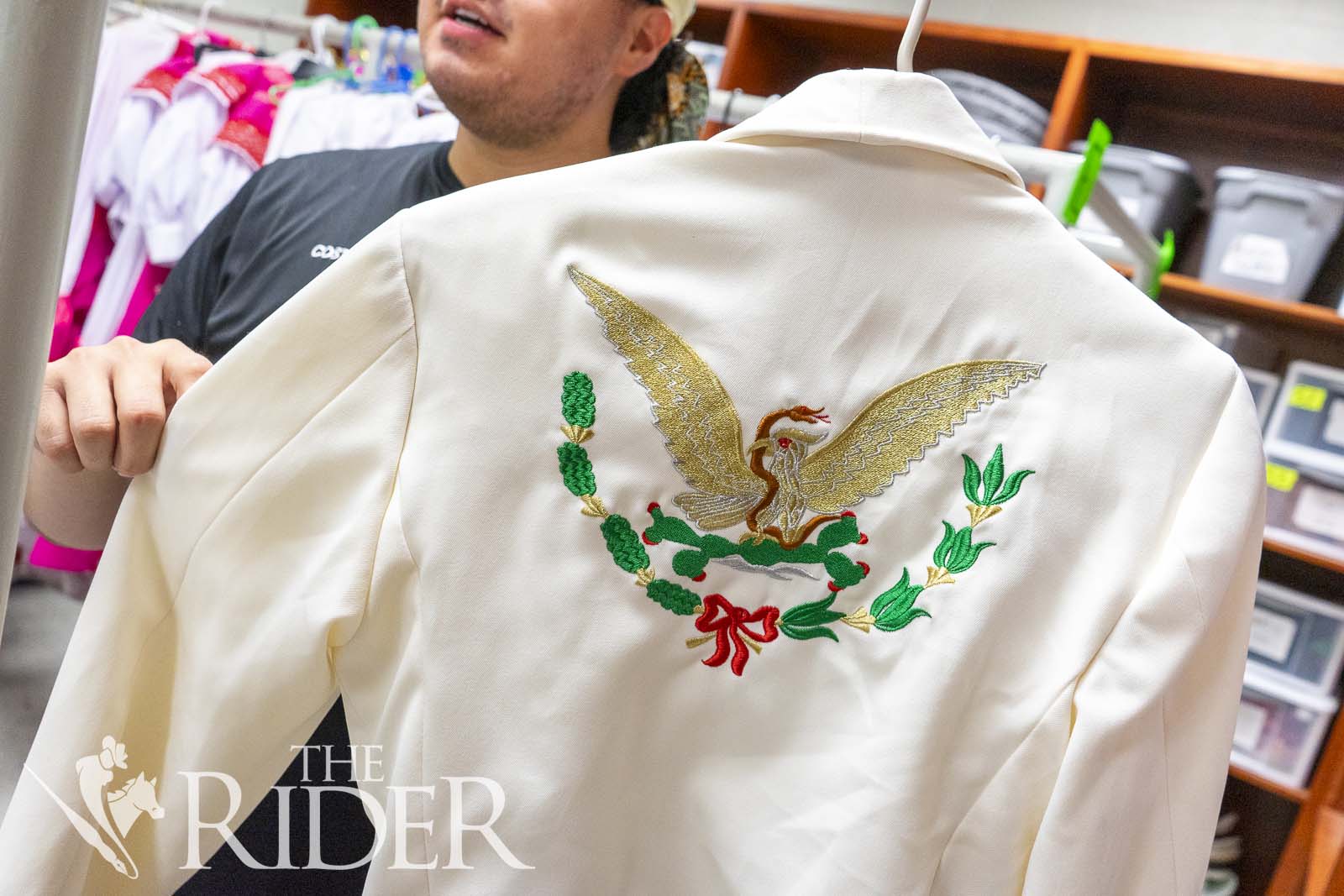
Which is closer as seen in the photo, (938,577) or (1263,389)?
(938,577)

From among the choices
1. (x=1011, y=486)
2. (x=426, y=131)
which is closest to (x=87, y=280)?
(x=426, y=131)

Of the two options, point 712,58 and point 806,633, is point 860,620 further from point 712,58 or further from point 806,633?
point 712,58

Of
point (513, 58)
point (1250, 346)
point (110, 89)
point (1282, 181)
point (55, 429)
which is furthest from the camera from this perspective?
point (1250, 346)

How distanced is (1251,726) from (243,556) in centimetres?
239

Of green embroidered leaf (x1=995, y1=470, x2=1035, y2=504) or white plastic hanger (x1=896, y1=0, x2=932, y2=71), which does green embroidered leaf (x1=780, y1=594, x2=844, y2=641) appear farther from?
white plastic hanger (x1=896, y1=0, x2=932, y2=71)

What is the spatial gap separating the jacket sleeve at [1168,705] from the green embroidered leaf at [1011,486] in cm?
11

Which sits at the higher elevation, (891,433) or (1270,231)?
(1270,231)

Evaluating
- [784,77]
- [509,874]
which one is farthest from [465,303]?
[784,77]

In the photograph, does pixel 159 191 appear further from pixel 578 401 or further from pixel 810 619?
pixel 810 619

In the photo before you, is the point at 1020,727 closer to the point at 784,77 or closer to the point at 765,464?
the point at 765,464

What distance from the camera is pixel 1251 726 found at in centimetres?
233

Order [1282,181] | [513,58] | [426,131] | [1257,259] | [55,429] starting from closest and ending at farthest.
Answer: [55,429] → [513,58] → [426,131] → [1282,181] → [1257,259]

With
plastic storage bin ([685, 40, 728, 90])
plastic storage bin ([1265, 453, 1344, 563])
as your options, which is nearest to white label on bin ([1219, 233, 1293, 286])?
plastic storage bin ([1265, 453, 1344, 563])

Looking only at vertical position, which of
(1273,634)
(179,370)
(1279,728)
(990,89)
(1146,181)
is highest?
(990,89)
